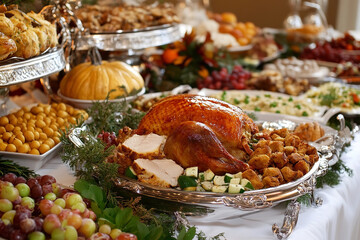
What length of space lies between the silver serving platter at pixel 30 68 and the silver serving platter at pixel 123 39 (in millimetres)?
538

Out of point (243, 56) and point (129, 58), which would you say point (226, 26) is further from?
point (129, 58)

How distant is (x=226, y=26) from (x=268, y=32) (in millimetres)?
583

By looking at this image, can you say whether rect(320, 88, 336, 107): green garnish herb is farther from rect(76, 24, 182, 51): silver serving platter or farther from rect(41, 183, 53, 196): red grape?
rect(41, 183, 53, 196): red grape

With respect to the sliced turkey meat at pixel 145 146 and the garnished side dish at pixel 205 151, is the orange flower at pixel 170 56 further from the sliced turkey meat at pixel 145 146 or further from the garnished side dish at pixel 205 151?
the sliced turkey meat at pixel 145 146

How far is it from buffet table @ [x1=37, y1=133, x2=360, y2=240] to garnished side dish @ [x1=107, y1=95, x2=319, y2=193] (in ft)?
0.36

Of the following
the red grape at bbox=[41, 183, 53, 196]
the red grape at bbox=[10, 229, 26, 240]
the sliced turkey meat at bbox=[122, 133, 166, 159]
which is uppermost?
the red grape at bbox=[10, 229, 26, 240]

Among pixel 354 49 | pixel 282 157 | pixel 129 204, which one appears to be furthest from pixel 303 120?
pixel 354 49

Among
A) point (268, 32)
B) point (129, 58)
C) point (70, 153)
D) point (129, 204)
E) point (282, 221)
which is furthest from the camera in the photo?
point (268, 32)

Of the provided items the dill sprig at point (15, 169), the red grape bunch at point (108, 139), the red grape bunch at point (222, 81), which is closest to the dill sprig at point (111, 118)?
the red grape bunch at point (108, 139)

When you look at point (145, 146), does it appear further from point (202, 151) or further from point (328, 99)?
point (328, 99)

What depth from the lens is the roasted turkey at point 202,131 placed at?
49.7 inches

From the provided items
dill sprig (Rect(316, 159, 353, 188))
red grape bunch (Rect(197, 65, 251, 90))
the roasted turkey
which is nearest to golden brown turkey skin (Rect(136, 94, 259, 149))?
the roasted turkey

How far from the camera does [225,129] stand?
136cm

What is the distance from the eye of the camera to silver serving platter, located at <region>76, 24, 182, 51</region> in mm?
2178
